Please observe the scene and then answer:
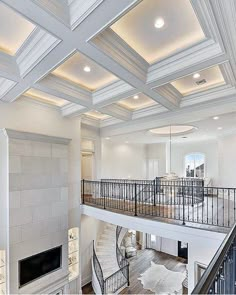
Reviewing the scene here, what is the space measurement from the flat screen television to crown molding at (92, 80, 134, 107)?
4.69 m

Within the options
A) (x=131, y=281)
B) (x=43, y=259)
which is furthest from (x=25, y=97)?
(x=131, y=281)

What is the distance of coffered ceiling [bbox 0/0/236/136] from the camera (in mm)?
2598

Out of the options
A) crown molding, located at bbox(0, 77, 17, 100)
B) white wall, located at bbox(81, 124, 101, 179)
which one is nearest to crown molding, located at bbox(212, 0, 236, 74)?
crown molding, located at bbox(0, 77, 17, 100)

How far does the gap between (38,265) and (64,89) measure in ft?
16.4

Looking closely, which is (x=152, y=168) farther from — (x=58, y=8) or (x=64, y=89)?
(x=58, y=8)

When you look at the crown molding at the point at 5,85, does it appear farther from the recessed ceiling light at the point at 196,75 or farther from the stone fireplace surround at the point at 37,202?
the recessed ceiling light at the point at 196,75

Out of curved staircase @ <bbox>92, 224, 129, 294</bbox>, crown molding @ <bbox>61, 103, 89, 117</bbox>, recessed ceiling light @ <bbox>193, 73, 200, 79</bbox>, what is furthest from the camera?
curved staircase @ <bbox>92, 224, 129, 294</bbox>

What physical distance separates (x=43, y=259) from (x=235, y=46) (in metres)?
6.94

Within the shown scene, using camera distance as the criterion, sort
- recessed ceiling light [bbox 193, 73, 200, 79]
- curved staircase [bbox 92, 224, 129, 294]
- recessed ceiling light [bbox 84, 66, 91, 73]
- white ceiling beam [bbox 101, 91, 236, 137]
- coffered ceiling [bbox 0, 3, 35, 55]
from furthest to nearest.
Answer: curved staircase [bbox 92, 224, 129, 294]
white ceiling beam [bbox 101, 91, 236, 137]
recessed ceiling light [bbox 193, 73, 200, 79]
recessed ceiling light [bbox 84, 66, 91, 73]
coffered ceiling [bbox 0, 3, 35, 55]

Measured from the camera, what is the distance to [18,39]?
353cm

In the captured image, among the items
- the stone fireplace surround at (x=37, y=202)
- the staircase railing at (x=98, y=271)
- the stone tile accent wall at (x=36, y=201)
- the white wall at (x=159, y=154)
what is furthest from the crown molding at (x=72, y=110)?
the white wall at (x=159, y=154)

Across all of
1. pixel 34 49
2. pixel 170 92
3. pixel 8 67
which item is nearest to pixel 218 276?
pixel 34 49

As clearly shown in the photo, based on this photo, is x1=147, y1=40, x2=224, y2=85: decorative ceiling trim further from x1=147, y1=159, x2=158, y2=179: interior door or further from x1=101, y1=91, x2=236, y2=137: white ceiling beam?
x1=147, y1=159, x2=158, y2=179: interior door

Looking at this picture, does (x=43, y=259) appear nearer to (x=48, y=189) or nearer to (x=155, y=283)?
(x=48, y=189)
